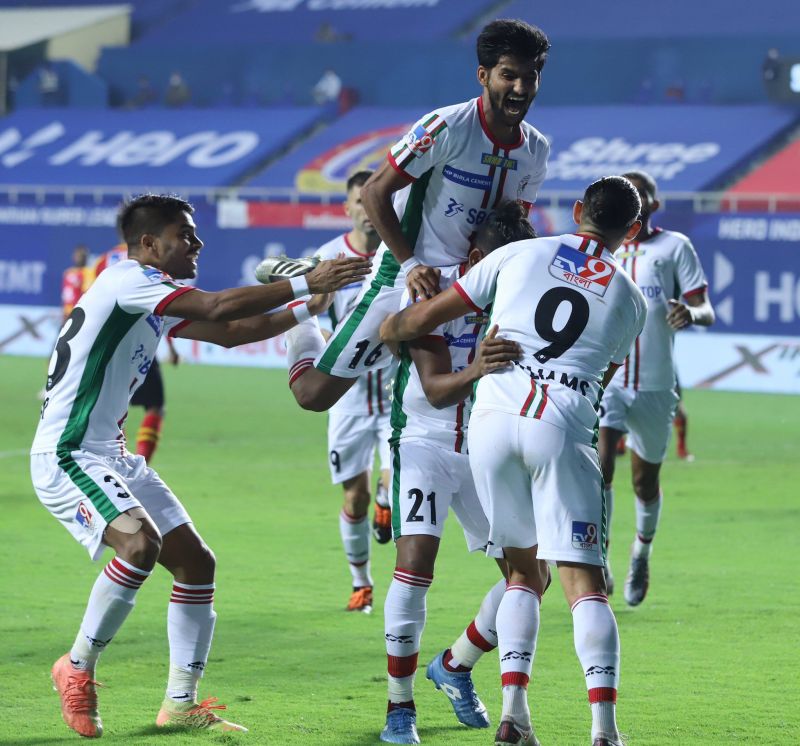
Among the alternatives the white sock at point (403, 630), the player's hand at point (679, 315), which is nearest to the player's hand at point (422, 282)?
the white sock at point (403, 630)

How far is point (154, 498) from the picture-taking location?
5.68 meters

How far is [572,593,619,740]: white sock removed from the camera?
4.77 meters

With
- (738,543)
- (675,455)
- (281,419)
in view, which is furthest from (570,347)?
(281,419)

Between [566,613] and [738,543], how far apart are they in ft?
8.30

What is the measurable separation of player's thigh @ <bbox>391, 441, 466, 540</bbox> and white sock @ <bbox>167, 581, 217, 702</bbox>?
0.74 m

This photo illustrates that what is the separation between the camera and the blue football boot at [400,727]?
17.8 feet

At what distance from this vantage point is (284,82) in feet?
115

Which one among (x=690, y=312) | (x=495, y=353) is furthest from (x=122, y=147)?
(x=495, y=353)

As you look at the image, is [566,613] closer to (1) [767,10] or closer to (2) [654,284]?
(2) [654,284]

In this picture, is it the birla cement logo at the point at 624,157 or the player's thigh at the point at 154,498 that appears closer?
the player's thigh at the point at 154,498

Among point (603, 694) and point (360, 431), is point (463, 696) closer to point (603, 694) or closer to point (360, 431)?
point (603, 694)

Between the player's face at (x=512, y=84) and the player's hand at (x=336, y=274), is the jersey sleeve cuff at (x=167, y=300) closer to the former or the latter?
the player's hand at (x=336, y=274)

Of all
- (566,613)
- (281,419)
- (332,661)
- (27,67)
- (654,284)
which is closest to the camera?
(332,661)

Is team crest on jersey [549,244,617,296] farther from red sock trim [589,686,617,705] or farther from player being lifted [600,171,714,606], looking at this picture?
player being lifted [600,171,714,606]
